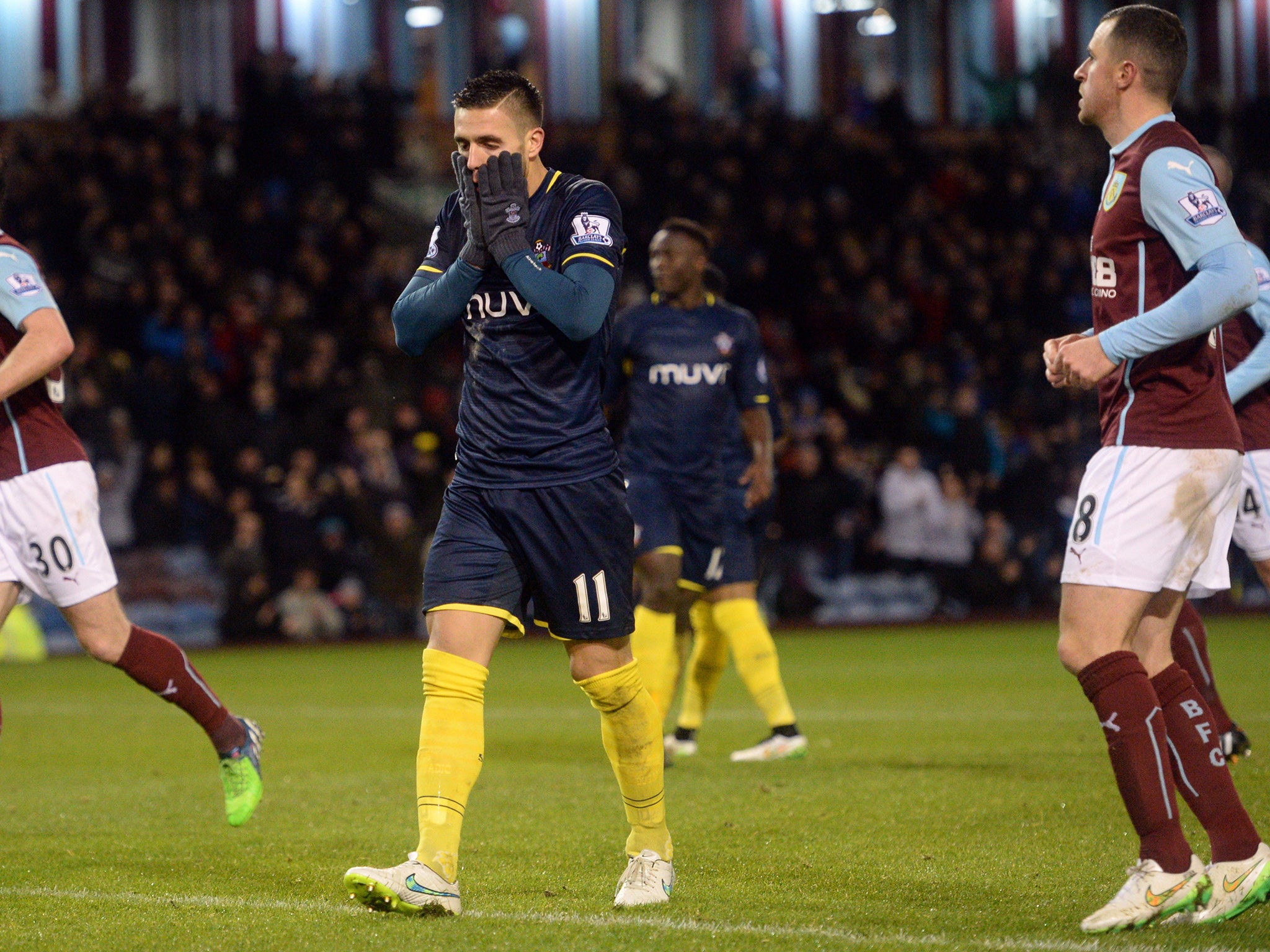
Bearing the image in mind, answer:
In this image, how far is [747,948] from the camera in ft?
12.9

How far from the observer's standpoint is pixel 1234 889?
427 centimetres

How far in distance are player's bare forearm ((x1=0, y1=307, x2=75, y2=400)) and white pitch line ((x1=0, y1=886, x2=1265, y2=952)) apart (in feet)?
5.10

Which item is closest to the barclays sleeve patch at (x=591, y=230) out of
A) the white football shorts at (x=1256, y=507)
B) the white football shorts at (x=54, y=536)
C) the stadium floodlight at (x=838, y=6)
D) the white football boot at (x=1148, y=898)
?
the white football shorts at (x=54, y=536)

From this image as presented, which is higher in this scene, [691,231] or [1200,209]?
[691,231]

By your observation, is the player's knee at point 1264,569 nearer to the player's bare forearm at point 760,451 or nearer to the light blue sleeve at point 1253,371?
the light blue sleeve at point 1253,371

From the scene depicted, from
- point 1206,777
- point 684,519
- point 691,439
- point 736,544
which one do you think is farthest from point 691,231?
point 1206,777

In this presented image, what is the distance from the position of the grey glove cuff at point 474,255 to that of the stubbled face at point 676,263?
3716mm

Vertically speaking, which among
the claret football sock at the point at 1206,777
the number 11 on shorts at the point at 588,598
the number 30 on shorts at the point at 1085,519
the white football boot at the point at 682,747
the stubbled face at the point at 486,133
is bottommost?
the white football boot at the point at 682,747

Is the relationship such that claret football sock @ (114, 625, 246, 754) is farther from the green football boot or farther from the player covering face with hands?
the player covering face with hands

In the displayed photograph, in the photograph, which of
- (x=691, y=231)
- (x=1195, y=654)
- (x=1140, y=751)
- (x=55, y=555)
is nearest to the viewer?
(x=1140, y=751)

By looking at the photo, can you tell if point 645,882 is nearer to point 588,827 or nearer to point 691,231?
point 588,827

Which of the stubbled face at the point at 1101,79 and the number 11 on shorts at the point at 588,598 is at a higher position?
the stubbled face at the point at 1101,79

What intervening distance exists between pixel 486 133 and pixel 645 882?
2096 millimetres

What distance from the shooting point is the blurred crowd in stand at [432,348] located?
16422 millimetres
